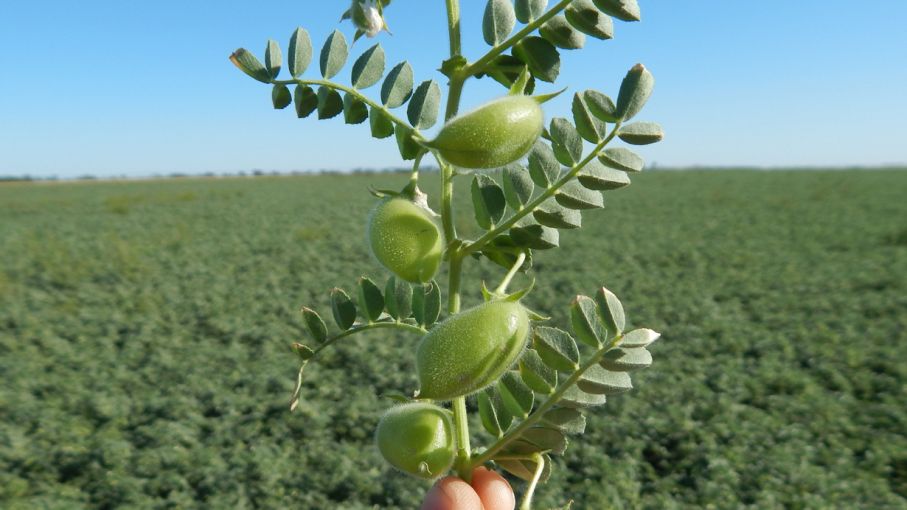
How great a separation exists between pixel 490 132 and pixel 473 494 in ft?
1.41

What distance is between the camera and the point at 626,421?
436cm

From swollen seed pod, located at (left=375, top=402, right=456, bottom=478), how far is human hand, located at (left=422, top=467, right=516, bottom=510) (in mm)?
21

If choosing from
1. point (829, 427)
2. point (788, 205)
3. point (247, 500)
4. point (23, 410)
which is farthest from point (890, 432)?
point (788, 205)

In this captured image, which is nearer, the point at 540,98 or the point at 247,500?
the point at 540,98

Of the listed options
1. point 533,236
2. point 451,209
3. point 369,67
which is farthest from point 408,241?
point 369,67

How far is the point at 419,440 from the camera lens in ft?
2.54

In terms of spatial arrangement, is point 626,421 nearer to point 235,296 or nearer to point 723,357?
point 723,357

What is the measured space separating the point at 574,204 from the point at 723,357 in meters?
5.26

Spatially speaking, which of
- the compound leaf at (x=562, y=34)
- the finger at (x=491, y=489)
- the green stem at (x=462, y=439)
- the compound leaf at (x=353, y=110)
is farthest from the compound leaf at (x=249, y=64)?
the finger at (x=491, y=489)

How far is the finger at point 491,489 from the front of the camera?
33.6 inches

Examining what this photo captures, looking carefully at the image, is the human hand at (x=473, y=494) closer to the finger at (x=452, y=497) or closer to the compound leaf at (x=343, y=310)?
Result: the finger at (x=452, y=497)

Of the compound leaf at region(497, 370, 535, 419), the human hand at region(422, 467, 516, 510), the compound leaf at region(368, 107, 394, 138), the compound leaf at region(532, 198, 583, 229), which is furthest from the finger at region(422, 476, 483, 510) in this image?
the compound leaf at region(368, 107, 394, 138)

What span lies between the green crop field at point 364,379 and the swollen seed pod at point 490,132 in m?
3.06

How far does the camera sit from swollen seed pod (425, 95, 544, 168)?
675 mm
